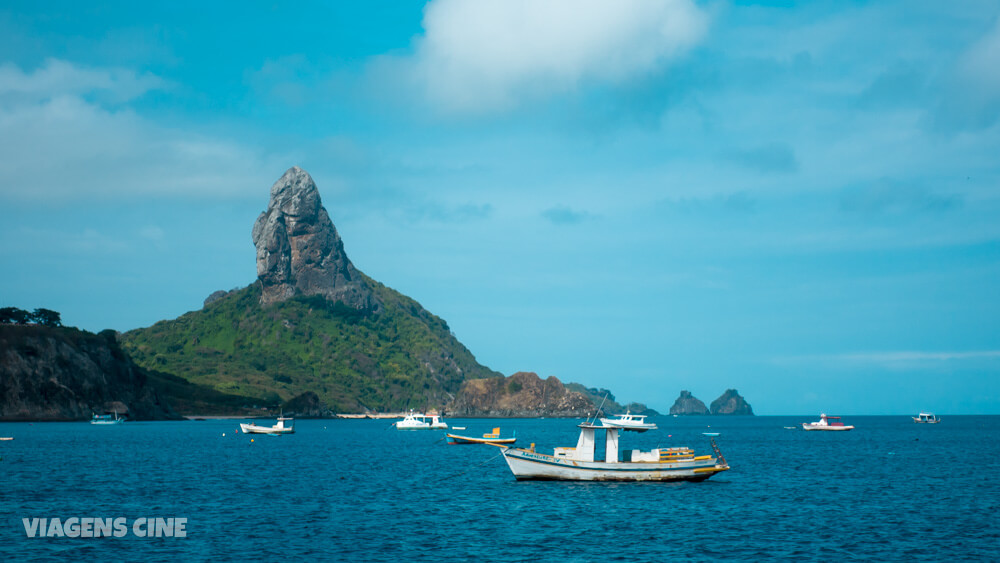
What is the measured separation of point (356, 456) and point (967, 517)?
80.5 m

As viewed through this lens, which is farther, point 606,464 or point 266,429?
point 266,429

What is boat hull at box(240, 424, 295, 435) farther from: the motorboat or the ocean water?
the ocean water

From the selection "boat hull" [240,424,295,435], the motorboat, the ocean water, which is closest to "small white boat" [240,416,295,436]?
"boat hull" [240,424,295,435]

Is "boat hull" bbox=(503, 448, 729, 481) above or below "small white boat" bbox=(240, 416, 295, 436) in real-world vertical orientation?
above

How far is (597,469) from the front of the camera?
72.2 m

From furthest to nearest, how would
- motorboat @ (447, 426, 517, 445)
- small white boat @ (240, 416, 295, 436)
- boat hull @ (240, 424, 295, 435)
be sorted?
small white boat @ (240, 416, 295, 436) < boat hull @ (240, 424, 295, 435) < motorboat @ (447, 426, 517, 445)

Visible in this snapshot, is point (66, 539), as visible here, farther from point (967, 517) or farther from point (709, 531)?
point (967, 517)

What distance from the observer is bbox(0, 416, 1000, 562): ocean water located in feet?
147

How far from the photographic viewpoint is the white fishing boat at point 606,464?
72.3 meters

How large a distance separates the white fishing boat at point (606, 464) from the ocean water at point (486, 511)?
114 cm

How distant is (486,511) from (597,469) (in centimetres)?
1598

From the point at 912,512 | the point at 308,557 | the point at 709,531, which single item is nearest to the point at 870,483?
the point at 912,512

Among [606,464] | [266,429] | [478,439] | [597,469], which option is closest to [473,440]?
[478,439]

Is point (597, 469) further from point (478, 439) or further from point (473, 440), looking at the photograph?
point (473, 440)
